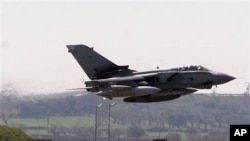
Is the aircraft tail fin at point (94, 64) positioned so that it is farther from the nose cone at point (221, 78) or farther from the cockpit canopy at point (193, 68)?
the nose cone at point (221, 78)

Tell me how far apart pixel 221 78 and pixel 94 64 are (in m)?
11.3

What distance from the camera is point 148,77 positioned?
301ft

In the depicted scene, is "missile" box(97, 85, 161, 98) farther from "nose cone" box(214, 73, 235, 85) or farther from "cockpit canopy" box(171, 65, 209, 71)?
"nose cone" box(214, 73, 235, 85)

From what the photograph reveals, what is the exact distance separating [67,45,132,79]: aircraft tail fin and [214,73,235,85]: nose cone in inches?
302

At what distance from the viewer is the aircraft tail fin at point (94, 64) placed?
308 ft

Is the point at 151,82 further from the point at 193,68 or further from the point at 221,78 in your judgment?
the point at 221,78

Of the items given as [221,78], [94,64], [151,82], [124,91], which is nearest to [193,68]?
[221,78]

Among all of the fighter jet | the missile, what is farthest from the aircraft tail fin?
the missile

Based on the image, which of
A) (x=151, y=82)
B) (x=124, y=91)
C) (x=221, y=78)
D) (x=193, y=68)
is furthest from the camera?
(x=193, y=68)

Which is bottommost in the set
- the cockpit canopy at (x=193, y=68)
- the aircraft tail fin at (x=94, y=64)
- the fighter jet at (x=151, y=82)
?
the fighter jet at (x=151, y=82)

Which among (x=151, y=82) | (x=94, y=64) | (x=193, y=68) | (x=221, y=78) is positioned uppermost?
(x=94, y=64)

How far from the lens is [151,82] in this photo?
91.7 meters

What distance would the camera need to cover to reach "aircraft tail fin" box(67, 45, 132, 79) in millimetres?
93938

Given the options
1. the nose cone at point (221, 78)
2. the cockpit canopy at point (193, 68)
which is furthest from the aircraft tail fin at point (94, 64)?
the nose cone at point (221, 78)
